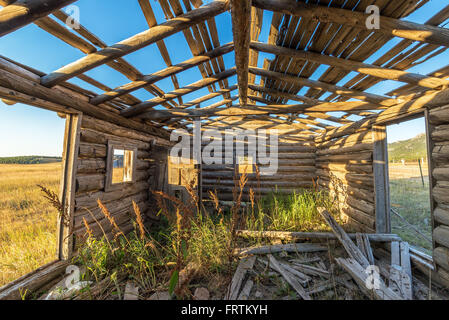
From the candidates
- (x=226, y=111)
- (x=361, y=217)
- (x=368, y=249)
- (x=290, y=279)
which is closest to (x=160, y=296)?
(x=290, y=279)

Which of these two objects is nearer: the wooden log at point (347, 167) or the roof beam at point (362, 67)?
the roof beam at point (362, 67)

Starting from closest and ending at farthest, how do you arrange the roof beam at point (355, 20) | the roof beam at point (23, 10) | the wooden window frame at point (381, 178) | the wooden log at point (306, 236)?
A: the roof beam at point (23, 10) → the roof beam at point (355, 20) → the wooden log at point (306, 236) → the wooden window frame at point (381, 178)

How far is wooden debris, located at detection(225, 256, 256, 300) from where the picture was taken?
2.10 m

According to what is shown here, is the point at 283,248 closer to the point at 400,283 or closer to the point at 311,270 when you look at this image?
the point at 311,270

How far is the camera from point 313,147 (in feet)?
23.8

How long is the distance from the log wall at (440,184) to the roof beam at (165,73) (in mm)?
3376

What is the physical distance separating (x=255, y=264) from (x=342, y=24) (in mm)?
3498

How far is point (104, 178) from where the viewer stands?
383 cm

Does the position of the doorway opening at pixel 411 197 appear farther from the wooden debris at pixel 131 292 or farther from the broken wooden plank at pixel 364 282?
the wooden debris at pixel 131 292

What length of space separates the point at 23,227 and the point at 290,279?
20.0 ft

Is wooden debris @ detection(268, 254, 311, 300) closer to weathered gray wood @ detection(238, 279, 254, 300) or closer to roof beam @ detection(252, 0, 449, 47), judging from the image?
weathered gray wood @ detection(238, 279, 254, 300)

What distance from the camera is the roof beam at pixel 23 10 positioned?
142cm

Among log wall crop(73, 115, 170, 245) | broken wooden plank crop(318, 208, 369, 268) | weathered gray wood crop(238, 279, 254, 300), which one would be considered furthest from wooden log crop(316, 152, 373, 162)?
log wall crop(73, 115, 170, 245)

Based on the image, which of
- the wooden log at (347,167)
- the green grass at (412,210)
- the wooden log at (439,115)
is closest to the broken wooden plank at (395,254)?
the green grass at (412,210)
